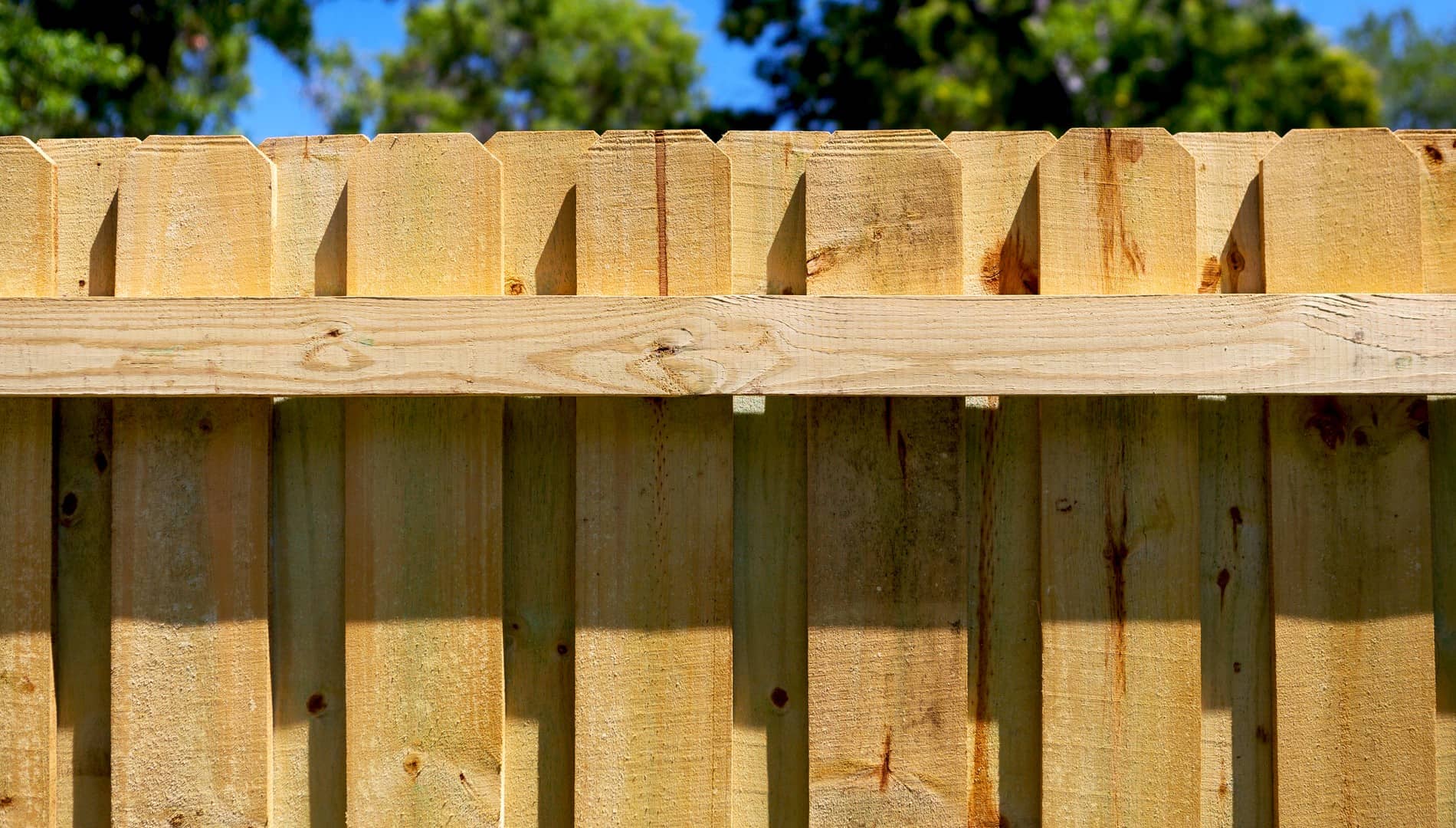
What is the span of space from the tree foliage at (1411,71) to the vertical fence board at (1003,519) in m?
48.7

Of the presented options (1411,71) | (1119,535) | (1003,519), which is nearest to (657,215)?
(1003,519)

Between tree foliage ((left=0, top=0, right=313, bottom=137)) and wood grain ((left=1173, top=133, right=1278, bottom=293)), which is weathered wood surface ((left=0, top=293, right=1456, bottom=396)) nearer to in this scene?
wood grain ((left=1173, top=133, right=1278, bottom=293))

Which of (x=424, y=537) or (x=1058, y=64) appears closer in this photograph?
(x=424, y=537)

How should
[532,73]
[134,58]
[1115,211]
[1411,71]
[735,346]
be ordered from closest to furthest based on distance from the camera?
[735,346], [1115,211], [134,58], [532,73], [1411,71]

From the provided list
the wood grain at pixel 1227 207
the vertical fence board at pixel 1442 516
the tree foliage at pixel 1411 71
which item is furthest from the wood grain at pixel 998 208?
the tree foliage at pixel 1411 71

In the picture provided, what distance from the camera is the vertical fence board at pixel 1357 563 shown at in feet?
5.03

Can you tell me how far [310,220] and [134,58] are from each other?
9431 millimetres

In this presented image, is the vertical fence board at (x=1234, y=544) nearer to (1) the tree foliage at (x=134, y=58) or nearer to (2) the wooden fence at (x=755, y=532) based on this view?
(2) the wooden fence at (x=755, y=532)

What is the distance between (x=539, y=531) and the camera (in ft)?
5.22

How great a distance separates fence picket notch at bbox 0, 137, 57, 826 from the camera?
61.4 inches

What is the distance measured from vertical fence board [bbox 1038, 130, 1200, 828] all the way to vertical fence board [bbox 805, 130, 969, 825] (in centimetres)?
15

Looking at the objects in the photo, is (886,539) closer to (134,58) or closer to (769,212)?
(769,212)

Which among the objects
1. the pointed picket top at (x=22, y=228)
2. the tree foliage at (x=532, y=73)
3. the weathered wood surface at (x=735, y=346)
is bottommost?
the weathered wood surface at (x=735, y=346)

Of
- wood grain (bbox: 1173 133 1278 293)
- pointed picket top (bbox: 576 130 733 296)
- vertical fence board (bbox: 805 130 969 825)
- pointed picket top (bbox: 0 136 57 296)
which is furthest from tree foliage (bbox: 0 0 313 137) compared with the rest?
wood grain (bbox: 1173 133 1278 293)
